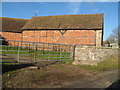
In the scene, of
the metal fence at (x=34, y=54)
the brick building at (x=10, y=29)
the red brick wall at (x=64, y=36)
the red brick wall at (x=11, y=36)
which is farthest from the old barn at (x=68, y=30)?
the metal fence at (x=34, y=54)

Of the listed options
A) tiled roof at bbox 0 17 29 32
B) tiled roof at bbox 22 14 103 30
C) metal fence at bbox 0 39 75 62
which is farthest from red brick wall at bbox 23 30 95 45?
metal fence at bbox 0 39 75 62

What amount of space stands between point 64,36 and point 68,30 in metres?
1.27

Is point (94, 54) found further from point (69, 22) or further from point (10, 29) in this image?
point (10, 29)

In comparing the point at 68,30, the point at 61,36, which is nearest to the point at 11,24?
the point at 61,36

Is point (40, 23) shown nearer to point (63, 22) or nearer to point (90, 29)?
point (63, 22)

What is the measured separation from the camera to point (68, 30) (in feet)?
62.6

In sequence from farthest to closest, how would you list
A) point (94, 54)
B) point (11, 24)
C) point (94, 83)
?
point (11, 24)
point (94, 54)
point (94, 83)

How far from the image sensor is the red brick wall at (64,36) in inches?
702

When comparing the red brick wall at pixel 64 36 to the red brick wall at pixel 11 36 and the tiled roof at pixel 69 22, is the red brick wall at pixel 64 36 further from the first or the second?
the red brick wall at pixel 11 36

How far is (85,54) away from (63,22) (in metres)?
12.5

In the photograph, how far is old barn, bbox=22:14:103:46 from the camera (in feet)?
58.0

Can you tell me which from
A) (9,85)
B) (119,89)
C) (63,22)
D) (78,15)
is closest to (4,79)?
(9,85)

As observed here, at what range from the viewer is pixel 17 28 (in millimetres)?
23859

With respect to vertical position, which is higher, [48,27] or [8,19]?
[8,19]
